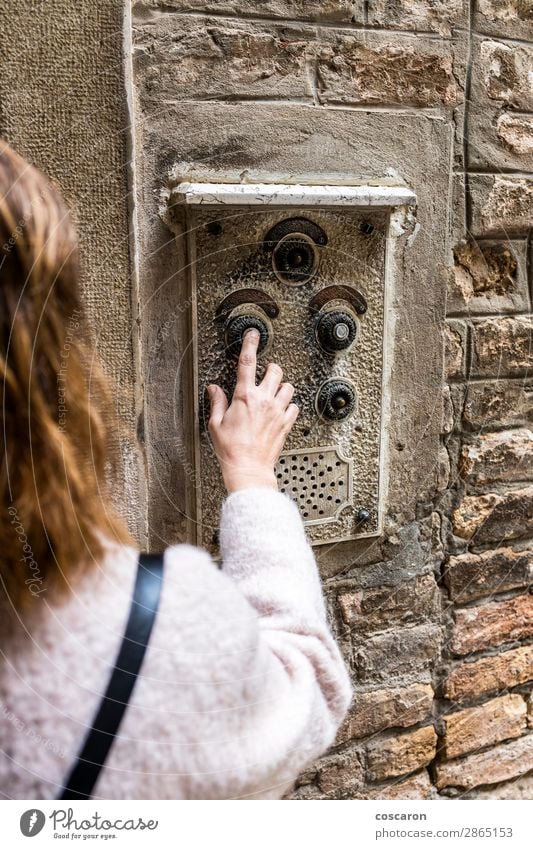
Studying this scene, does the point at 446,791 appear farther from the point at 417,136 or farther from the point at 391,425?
the point at 417,136

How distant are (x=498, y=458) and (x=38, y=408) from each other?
64 centimetres

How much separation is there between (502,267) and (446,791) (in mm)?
726

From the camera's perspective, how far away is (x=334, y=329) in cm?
75

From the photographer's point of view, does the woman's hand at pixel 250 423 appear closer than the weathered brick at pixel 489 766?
Yes

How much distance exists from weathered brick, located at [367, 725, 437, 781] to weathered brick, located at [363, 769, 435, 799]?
0.01 m

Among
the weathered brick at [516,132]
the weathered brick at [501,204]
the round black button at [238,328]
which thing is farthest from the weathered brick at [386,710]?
the weathered brick at [516,132]

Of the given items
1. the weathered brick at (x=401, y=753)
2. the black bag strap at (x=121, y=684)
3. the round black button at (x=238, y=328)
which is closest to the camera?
the black bag strap at (x=121, y=684)

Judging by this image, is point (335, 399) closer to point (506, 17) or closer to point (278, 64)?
point (278, 64)

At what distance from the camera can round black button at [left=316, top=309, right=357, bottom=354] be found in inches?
29.3

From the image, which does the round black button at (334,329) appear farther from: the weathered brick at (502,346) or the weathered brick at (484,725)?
the weathered brick at (484,725)

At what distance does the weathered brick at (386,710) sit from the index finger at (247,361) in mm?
465

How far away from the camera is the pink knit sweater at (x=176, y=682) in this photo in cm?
46

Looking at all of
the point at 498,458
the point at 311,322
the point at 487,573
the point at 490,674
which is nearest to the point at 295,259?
the point at 311,322
